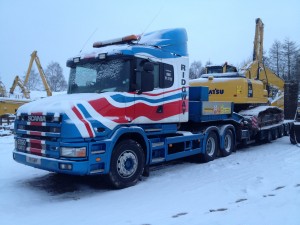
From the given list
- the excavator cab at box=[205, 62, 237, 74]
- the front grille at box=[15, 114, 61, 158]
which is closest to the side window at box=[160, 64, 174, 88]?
the front grille at box=[15, 114, 61, 158]

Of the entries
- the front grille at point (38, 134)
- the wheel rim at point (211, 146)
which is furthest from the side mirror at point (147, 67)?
the wheel rim at point (211, 146)

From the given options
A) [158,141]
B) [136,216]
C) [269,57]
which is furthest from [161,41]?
[269,57]

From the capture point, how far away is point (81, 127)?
243 inches

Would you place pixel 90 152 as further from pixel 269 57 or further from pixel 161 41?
pixel 269 57

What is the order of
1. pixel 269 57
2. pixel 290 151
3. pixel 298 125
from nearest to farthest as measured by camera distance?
pixel 290 151, pixel 298 125, pixel 269 57

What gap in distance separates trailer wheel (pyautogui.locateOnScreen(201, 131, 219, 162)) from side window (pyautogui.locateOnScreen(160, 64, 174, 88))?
2.74 meters

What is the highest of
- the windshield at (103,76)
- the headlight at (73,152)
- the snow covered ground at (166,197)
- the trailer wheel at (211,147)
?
the windshield at (103,76)

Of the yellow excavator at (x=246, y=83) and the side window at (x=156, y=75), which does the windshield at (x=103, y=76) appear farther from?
the yellow excavator at (x=246, y=83)

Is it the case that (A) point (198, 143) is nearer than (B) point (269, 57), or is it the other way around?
(A) point (198, 143)

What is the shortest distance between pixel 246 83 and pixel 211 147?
4.06 m

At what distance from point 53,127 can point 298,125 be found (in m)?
10.7

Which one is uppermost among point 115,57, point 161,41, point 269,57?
point 269,57

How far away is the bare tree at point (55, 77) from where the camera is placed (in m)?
93.6

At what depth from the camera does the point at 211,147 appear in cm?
1066
